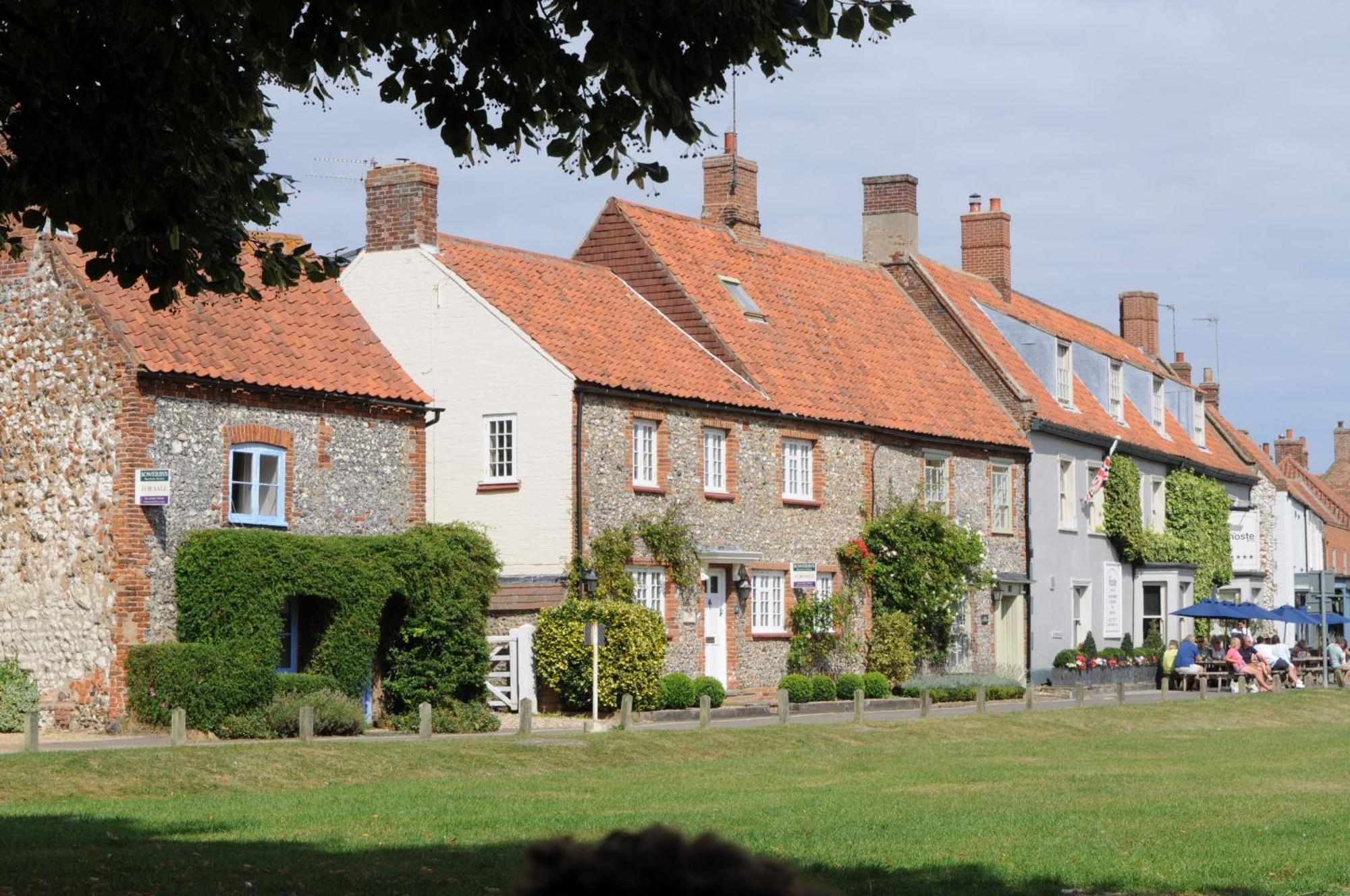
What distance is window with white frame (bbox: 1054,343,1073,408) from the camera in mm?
49438

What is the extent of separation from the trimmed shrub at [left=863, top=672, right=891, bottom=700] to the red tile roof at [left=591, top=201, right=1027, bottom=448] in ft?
17.2

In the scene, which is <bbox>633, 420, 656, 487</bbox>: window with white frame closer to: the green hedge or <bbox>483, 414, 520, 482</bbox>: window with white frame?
<bbox>483, 414, 520, 482</bbox>: window with white frame

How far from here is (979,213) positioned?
52969 mm

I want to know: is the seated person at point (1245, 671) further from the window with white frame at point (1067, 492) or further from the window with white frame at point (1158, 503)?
the window with white frame at point (1158, 503)

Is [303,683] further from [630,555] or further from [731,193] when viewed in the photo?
[731,193]

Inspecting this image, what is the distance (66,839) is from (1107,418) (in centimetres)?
4073

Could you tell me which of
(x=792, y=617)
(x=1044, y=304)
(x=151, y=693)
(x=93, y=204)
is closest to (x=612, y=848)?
(x=93, y=204)

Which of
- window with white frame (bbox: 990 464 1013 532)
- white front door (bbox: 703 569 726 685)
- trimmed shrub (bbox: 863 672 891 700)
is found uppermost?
window with white frame (bbox: 990 464 1013 532)

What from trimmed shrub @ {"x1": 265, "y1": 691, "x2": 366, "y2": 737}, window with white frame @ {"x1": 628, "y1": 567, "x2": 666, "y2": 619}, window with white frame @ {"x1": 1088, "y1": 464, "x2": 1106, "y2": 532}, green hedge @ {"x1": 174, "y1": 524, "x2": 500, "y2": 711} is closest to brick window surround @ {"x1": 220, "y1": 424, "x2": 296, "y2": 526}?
green hedge @ {"x1": 174, "y1": 524, "x2": 500, "y2": 711}

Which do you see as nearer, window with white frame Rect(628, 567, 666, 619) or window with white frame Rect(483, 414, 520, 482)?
window with white frame Rect(483, 414, 520, 482)

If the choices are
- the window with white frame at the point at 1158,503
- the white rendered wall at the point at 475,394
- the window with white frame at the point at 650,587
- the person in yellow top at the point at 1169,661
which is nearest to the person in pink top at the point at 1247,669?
the person in yellow top at the point at 1169,661

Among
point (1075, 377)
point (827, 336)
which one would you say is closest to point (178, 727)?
point (827, 336)

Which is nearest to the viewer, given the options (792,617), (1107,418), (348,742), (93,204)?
(93,204)

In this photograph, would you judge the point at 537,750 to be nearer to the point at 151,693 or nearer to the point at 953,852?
the point at 151,693
